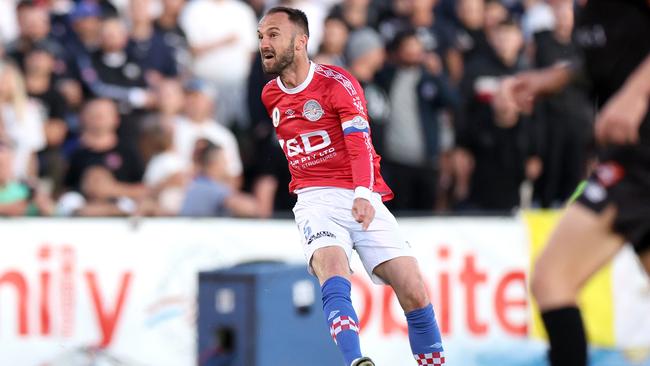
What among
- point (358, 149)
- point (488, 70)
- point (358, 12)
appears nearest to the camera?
point (358, 149)

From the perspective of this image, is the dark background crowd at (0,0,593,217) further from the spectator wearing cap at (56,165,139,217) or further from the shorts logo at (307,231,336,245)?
the shorts logo at (307,231,336,245)

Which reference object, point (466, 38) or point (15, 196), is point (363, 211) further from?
point (466, 38)

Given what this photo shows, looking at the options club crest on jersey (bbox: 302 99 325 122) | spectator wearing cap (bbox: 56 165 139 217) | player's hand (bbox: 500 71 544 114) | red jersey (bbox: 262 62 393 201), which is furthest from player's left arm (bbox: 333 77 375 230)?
spectator wearing cap (bbox: 56 165 139 217)

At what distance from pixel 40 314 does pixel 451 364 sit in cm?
373

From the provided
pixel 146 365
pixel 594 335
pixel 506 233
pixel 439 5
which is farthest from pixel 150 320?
pixel 439 5

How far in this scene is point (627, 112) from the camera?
4.37 meters

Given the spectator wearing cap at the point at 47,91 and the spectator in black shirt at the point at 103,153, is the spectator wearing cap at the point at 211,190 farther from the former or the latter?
the spectator wearing cap at the point at 47,91

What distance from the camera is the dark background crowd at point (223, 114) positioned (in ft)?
37.1

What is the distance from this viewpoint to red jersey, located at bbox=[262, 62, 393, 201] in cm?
678

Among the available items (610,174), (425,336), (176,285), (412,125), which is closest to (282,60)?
(425,336)

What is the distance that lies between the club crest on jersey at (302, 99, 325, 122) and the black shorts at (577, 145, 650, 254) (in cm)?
258

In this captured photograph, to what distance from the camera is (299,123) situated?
6.99 m

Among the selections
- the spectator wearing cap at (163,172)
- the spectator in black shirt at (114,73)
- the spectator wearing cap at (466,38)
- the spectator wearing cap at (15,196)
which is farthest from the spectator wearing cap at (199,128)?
the spectator wearing cap at (466,38)

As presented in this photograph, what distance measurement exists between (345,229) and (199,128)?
496 centimetres
